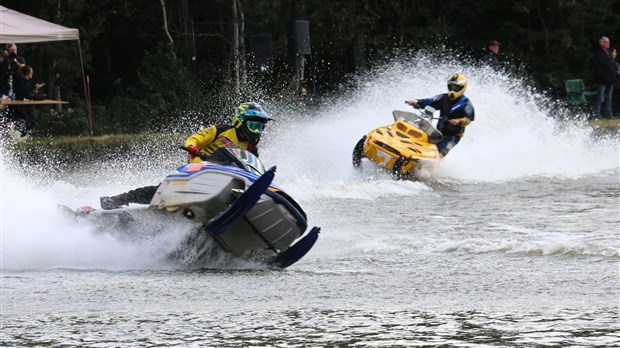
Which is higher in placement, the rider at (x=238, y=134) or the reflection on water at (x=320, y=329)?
the rider at (x=238, y=134)

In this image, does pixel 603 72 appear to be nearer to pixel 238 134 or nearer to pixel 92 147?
pixel 92 147

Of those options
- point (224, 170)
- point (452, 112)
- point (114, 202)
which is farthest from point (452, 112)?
point (224, 170)

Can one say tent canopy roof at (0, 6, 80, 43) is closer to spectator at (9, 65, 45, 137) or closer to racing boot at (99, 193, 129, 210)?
spectator at (9, 65, 45, 137)

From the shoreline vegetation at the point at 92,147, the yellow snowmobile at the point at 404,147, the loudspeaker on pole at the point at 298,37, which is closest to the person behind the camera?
the yellow snowmobile at the point at 404,147

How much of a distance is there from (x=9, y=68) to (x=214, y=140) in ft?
38.1

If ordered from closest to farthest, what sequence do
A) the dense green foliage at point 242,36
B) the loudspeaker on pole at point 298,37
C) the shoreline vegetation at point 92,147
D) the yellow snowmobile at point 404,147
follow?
the yellow snowmobile at point 404,147, the shoreline vegetation at point 92,147, the loudspeaker on pole at point 298,37, the dense green foliage at point 242,36

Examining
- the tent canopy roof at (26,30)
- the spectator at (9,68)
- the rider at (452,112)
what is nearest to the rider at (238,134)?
the rider at (452,112)

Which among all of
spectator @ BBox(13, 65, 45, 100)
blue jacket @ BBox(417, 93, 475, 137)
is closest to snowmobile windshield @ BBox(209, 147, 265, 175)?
blue jacket @ BBox(417, 93, 475, 137)

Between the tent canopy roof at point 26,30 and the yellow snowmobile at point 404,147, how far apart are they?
20.9 feet

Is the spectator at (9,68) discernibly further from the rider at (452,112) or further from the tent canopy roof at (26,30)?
the rider at (452,112)

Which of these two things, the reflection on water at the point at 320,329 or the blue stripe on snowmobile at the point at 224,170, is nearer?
the reflection on water at the point at 320,329

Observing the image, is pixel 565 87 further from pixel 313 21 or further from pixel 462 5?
pixel 313 21

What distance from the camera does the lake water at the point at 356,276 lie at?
30.1 ft

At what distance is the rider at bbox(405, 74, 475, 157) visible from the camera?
2248cm
